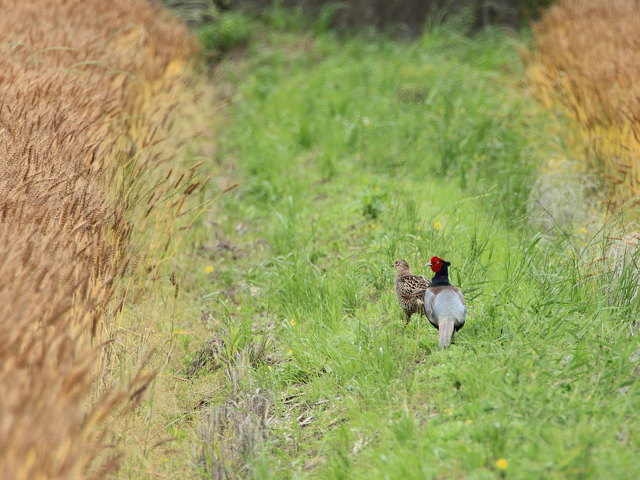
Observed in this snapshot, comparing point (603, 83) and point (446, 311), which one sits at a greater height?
point (603, 83)

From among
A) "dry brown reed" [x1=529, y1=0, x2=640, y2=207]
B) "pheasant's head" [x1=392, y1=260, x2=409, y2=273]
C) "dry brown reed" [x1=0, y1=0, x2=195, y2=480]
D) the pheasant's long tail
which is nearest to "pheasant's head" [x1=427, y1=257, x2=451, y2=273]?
the pheasant's long tail

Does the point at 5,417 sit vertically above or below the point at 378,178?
above

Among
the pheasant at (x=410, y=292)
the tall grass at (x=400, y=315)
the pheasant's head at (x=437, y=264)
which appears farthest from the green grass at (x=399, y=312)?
the pheasant's head at (x=437, y=264)

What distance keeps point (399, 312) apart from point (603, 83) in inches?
129

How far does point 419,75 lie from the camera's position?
347 inches

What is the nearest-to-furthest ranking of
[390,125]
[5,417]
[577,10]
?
[5,417]
[390,125]
[577,10]

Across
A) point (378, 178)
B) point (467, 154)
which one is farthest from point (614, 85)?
point (378, 178)

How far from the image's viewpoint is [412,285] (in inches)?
159

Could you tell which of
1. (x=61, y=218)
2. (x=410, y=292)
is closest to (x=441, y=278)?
(x=410, y=292)

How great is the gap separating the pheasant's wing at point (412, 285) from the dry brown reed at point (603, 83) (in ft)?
5.47

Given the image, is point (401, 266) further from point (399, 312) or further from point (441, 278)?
point (441, 278)

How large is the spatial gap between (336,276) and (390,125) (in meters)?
3.00

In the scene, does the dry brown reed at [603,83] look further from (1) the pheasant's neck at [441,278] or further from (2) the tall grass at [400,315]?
(1) the pheasant's neck at [441,278]

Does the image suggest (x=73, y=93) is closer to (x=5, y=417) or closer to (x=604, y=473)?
(x=5, y=417)
